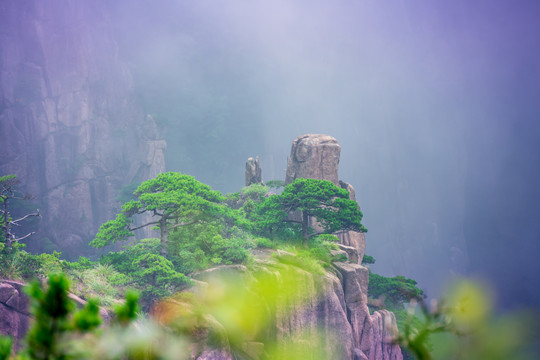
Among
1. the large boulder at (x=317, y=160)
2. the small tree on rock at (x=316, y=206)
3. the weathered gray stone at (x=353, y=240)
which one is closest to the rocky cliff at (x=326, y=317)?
the small tree on rock at (x=316, y=206)

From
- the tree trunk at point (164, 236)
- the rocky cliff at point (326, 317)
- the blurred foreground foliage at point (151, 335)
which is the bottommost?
the blurred foreground foliage at point (151, 335)

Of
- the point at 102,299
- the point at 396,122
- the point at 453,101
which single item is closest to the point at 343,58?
the point at 396,122

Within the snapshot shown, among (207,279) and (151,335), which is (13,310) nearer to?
(207,279)

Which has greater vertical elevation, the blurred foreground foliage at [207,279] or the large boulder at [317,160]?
the large boulder at [317,160]

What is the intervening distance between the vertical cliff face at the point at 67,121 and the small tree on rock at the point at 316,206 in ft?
96.3

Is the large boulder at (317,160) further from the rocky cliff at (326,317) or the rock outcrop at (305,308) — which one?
the rock outcrop at (305,308)

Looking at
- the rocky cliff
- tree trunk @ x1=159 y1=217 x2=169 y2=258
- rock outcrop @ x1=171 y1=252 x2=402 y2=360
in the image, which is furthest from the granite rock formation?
tree trunk @ x1=159 y1=217 x2=169 y2=258

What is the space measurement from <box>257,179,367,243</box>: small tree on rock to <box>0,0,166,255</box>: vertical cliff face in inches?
1155

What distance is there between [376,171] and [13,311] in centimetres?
7317

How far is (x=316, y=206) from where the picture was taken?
18.6 meters

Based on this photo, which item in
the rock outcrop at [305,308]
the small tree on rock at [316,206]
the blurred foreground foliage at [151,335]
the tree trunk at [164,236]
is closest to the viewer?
the blurred foreground foliage at [151,335]

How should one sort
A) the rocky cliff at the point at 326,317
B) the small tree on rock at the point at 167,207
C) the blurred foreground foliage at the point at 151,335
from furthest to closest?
the small tree on rock at the point at 167,207 < the rocky cliff at the point at 326,317 < the blurred foreground foliage at the point at 151,335

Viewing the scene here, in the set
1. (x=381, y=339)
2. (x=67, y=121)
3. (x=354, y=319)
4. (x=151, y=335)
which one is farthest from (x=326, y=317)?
(x=67, y=121)

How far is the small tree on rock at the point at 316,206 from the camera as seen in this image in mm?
18266
